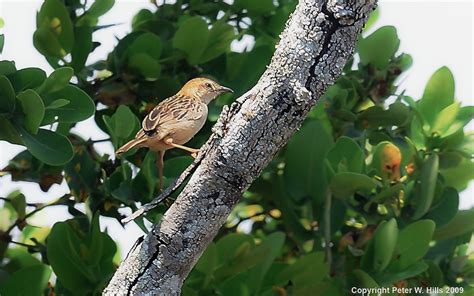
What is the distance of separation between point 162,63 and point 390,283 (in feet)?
4.26

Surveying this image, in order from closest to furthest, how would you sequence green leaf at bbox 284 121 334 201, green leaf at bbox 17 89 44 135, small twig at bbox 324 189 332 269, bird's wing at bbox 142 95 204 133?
1. green leaf at bbox 17 89 44 135
2. bird's wing at bbox 142 95 204 133
3. small twig at bbox 324 189 332 269
4. green leaf at bbox 284 121 334 201

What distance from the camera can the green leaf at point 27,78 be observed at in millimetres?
3457

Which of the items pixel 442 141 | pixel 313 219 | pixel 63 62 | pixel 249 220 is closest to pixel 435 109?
pixel 442 141

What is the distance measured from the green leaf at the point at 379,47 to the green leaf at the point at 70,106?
1385 mm

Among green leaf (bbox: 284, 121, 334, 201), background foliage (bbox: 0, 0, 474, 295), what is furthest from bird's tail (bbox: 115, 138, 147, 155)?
green leaf (bbox: 284, 121, 334, 201)

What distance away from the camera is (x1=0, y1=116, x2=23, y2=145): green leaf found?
3.34 meters

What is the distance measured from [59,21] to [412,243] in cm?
165

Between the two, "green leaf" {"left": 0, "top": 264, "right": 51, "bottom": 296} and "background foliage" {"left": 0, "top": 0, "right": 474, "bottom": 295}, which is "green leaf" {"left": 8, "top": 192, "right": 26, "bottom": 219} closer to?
"background foliage" {"left": 0, "top": 0, "right": 474, "bottom": 295}

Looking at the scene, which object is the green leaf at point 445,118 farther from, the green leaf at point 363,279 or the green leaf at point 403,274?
the green leaf at point 363,279

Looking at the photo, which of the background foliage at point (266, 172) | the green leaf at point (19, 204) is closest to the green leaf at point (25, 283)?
the background foliage at point (266, 172)

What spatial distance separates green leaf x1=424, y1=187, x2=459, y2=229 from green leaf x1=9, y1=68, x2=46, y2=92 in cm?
172

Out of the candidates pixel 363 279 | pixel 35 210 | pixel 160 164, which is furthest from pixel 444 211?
pixel 35 210

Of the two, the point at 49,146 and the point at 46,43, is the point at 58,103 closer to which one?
the point at 49,146

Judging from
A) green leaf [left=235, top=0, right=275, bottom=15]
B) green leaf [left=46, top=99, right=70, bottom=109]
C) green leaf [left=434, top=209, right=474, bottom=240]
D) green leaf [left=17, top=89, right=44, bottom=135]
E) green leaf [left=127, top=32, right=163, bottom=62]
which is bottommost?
green leaf [left=434, top=209, right=474, bottom=240]
